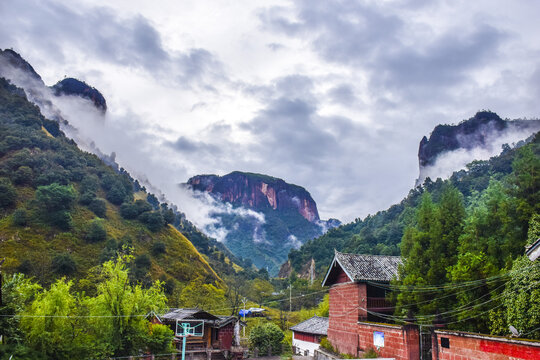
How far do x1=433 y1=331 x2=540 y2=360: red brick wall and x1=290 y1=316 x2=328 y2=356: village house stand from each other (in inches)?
695

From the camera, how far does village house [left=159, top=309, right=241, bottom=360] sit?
2945cm

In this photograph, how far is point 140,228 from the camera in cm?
6500

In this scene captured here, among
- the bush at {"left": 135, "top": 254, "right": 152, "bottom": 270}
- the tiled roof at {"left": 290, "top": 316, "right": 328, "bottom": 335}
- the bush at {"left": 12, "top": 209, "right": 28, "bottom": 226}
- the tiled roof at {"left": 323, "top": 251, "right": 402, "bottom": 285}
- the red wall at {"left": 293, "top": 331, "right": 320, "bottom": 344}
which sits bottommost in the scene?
Result: the red wall at {"left": 293, "top": 331, "right": 320, "bottom": 344}

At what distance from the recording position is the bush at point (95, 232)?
52062mm

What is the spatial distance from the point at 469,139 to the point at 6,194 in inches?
4626

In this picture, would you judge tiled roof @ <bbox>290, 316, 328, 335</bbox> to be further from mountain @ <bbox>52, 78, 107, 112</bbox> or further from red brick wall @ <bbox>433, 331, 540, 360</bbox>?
mountain @ <bbox>52, 78, 107, 112</bbox>

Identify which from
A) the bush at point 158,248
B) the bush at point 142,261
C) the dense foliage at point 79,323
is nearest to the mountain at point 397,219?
the bush at point 158,248

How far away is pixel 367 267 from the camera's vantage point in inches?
906

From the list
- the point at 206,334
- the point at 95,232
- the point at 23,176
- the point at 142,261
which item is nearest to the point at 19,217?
the point at 95,232

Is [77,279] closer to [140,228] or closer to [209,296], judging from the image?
[209,296]

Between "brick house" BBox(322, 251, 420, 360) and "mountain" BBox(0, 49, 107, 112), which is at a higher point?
"mountain" BBox(0, 49, 107, 112)

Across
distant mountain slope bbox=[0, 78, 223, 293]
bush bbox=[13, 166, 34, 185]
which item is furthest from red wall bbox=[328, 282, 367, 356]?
bush bbox=[13, 166, 34, 185]

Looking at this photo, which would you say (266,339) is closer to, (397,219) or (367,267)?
(367,267)

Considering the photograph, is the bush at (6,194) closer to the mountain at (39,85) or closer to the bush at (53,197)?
→ the bush at (53,197)
